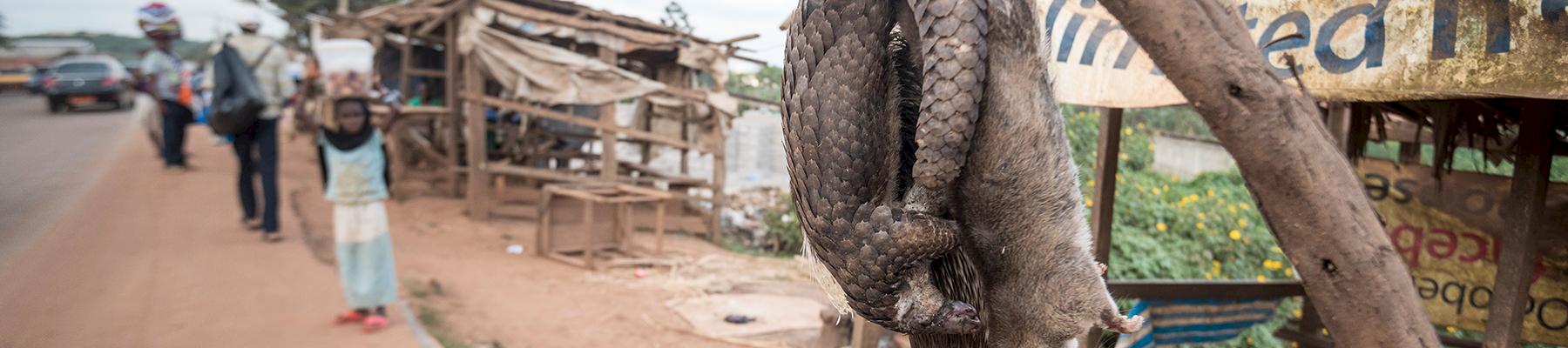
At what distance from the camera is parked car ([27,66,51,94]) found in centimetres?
1839

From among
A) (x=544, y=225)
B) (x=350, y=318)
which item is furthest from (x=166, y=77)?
(x=350, y=318)

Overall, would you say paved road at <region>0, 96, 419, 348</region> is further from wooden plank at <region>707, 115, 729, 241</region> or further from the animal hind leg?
the animal hind leg

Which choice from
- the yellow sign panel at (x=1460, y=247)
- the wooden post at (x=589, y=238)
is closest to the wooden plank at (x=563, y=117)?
the wooden post at (x=589, y=238)

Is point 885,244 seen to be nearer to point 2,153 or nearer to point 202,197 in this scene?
point 202,197

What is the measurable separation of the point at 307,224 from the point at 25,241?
2279 mm

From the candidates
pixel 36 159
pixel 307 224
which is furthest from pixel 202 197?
pixel 36 159

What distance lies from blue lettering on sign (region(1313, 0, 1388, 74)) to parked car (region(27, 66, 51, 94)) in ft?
74.4

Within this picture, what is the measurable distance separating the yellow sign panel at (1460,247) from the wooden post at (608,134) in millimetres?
7456

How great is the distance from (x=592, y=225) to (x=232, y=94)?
3451 mm

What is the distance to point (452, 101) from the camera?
38.6 ft

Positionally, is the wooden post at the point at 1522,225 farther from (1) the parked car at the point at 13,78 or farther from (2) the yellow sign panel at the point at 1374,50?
(1) the parked car at the point at 13,78

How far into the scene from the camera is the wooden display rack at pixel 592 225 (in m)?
9.24

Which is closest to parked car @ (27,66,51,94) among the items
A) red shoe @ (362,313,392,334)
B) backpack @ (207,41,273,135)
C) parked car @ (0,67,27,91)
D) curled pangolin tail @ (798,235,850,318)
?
parked car @ (0,67,27,91)

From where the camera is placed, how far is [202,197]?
9703 millimetres
